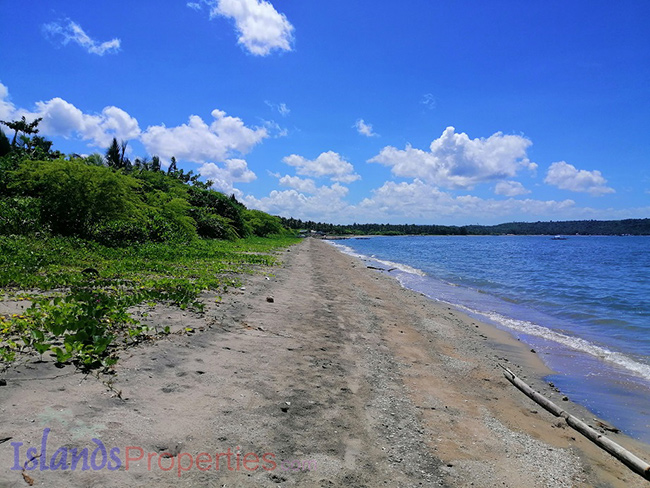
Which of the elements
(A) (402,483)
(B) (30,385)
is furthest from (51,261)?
→ (A) (402,483)

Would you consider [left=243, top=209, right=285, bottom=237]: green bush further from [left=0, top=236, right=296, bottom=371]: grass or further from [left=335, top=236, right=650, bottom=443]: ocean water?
[left=0, top=236, right=296, bottom=371]: grass

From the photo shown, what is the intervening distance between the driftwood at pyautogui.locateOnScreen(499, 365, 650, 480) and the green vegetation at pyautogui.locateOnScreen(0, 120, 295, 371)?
6.16m

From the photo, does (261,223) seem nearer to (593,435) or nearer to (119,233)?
(119,233)

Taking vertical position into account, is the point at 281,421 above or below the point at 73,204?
below

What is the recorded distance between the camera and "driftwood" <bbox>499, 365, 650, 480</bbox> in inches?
169

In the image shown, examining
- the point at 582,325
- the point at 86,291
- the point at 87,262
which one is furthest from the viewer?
the point at 582,325

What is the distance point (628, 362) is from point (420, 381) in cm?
599

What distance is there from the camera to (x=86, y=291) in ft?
23.9

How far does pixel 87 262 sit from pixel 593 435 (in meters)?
12.1

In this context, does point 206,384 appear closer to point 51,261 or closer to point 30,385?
point 30,385

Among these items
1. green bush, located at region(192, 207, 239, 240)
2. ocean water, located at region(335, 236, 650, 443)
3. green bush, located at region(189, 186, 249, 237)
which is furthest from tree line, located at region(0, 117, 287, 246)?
green bush, located at region(189, 186, 249, 237)

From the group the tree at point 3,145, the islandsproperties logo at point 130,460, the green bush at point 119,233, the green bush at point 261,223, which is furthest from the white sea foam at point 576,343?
the green bush at point 261,223

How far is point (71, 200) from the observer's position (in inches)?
599

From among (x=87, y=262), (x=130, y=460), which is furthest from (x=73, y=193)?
(x=130, y=460)
